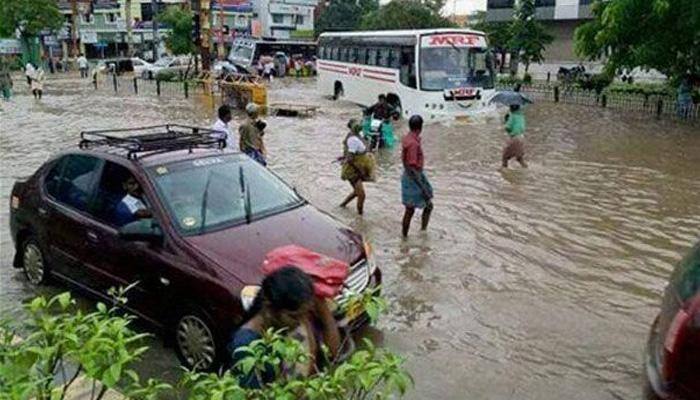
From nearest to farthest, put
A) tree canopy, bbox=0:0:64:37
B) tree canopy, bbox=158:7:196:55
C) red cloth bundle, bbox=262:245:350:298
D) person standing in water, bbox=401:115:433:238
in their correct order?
red cloth bundle, bbox=262:245:350:298 < person standing in water, bbox=401:115:433:238 < tree canopy, bbox=158:7:196:55 < tree canopy, bbox=0:0:64:37

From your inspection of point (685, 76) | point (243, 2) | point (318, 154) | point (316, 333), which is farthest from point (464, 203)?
point (243, 2)

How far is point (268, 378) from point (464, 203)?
836 cm

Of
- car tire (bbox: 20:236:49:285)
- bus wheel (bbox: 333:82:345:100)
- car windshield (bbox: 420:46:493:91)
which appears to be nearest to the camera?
car tire (bbox: 20:236:49:285)

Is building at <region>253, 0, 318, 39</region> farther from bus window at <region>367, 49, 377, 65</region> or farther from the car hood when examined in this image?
the car hood

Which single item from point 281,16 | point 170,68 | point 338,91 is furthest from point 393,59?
point 281,16

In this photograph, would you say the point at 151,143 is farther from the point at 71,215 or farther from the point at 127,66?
the point at 127,66

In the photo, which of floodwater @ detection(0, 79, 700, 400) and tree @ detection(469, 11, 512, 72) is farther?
tree @ detection(469, 11, 512, 72)

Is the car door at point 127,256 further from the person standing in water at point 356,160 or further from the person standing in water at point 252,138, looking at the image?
the person standing in water at point 356,160

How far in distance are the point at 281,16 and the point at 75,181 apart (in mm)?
76090

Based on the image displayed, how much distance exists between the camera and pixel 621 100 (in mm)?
23547

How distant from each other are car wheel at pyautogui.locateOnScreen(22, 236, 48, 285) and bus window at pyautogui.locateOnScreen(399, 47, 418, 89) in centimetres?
1436

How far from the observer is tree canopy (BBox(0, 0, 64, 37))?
52.2 meters

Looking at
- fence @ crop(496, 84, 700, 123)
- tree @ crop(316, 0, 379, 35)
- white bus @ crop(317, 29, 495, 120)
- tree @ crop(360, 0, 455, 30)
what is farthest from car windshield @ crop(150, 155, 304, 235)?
tree @ crop(316, 0, 379, 35)

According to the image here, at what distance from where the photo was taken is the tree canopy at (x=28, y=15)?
171ft
